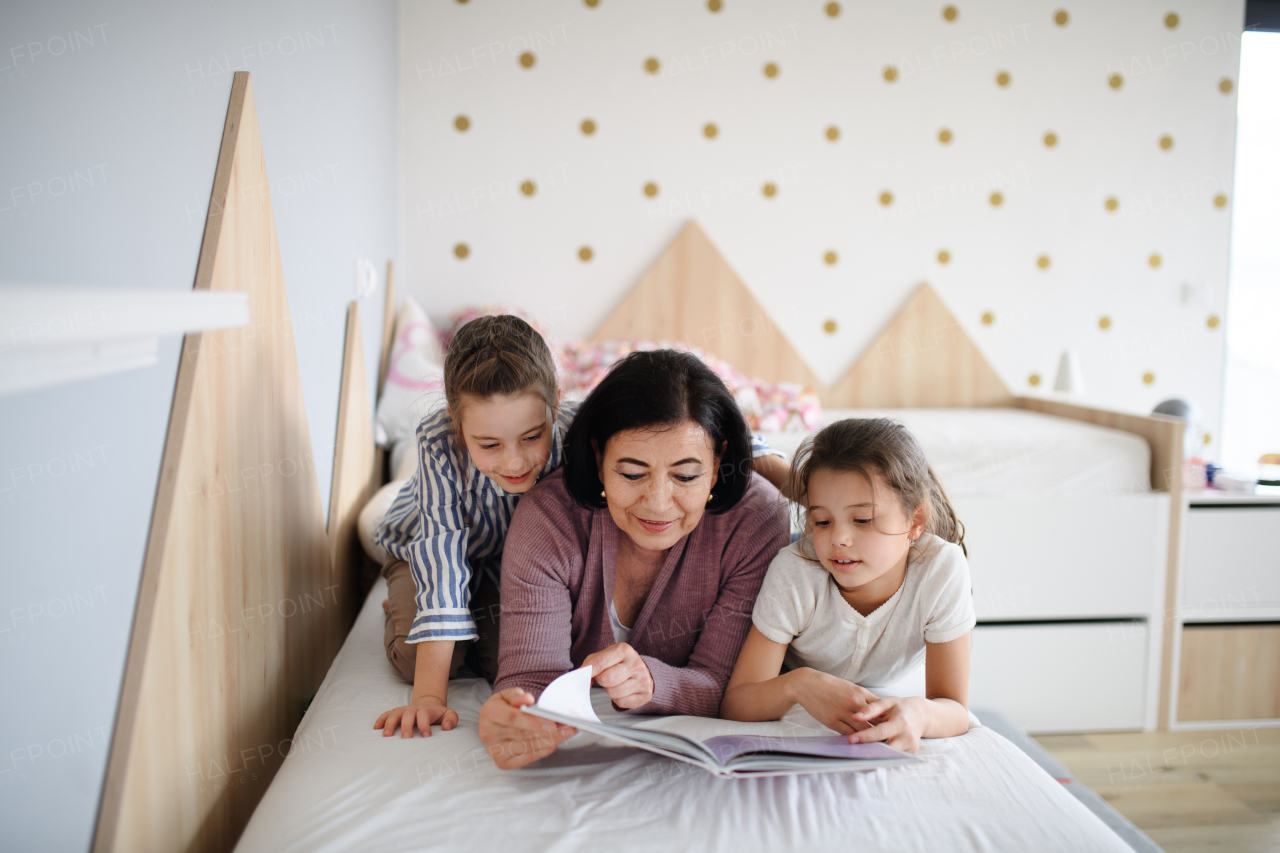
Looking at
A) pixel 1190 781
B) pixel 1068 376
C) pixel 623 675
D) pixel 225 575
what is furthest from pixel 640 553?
pixel 1068 376

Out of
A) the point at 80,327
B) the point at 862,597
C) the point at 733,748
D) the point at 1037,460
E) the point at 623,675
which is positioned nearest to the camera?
the point at 80,327

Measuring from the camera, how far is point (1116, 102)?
2.74 m

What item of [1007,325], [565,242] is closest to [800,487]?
[565,242]

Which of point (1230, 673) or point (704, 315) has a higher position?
point (704, 315)

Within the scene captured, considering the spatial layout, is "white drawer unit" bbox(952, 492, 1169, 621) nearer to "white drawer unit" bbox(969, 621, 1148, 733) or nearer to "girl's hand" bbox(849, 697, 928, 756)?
"white drawer unit" bbox(969, 621, 1148, 733)

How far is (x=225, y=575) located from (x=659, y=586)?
51 centimetres

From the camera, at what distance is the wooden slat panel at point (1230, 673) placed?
6.47 ft

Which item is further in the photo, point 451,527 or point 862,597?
point 451,527

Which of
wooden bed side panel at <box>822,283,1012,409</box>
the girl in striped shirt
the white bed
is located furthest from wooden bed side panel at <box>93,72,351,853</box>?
wooden bed side panel at <box>822,283,1012,409</box>

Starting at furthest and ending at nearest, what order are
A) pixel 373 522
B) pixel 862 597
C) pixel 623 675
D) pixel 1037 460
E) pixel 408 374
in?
pixel 408 374
pixel 1037 460
pixel 373 522
pixel 862 597
pixel 623 675

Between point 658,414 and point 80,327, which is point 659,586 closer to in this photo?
point 658,414

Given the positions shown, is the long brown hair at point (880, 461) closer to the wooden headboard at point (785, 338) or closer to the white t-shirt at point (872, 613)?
the white t-shirt at point (872, 613)

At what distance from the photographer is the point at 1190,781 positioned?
1716 millimetres

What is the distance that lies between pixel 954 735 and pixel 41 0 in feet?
Result: 3.52
